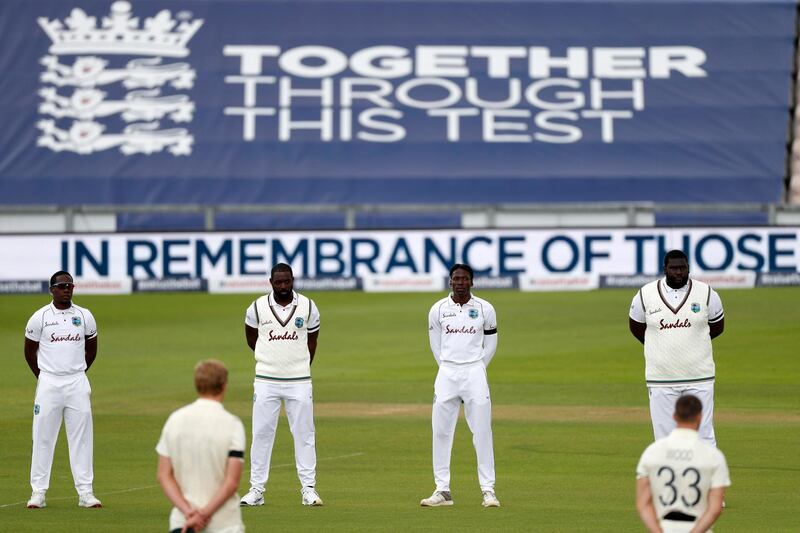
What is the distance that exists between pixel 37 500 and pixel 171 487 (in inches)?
213

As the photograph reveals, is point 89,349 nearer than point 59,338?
No

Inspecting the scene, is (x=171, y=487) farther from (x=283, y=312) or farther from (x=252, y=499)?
(x=283, y=312)

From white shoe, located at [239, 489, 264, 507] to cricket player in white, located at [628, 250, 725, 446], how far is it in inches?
141

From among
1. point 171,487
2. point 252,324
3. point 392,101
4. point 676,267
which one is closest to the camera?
point 171,487

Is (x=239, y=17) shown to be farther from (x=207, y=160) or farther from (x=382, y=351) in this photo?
(x=382, y=351)

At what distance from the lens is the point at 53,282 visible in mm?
13469

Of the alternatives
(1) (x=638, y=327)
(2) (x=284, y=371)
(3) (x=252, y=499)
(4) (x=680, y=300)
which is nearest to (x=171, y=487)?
(3) (x=252, y=499)

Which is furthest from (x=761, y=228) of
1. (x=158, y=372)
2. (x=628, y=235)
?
(x=158, y=372)

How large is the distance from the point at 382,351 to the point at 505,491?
53.5 ft

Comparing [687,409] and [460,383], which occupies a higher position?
[460,383]

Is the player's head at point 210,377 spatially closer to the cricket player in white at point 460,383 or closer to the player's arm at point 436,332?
the cricket player in white at point 460,383

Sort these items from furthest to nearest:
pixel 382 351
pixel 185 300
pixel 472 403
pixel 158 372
Result: pixel 185 300 < pixel 382 351 < pixel 158 372 < pixel 472 403

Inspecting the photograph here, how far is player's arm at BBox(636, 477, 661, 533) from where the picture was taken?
7641 mm

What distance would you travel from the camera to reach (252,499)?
516 inches
